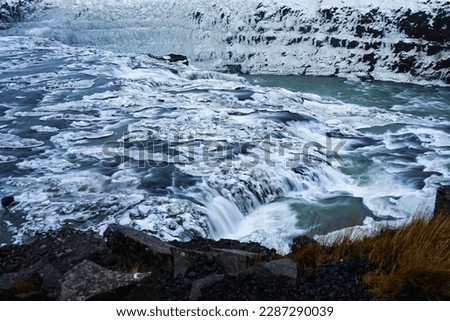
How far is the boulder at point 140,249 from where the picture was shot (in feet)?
12.6

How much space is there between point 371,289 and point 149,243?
6.26 ft

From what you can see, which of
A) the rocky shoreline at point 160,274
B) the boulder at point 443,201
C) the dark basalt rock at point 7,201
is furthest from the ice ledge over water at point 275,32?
the rocky shoreline at point 160,274

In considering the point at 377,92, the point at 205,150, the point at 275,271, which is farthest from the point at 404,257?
the point at 377,92

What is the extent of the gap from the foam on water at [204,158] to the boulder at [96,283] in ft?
8.12

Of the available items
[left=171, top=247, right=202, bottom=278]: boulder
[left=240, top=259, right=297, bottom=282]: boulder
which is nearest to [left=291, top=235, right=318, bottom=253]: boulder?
[left=240, top=259, right=297, bottom=282]: boulder

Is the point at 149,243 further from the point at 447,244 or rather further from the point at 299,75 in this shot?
the point at 299,75

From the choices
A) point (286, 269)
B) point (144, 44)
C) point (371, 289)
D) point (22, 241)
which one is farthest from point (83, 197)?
point (144, 44)

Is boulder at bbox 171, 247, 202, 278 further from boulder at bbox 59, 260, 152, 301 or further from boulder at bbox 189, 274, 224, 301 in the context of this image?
boulder at bbox 59, 260, 152, 301

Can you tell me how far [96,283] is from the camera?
3037mm

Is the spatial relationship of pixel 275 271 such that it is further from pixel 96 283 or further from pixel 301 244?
pixel 96 283

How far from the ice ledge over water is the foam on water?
4.81 m

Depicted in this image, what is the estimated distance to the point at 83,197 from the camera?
6.46 metres

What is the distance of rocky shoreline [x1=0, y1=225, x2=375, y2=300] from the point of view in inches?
122

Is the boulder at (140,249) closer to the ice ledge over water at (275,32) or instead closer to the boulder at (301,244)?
the boulder at (301,244)
